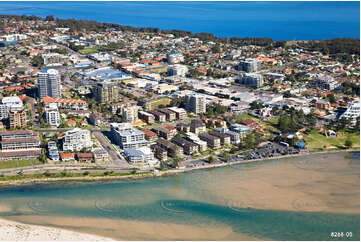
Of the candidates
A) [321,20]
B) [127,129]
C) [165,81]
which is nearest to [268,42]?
[165,81]

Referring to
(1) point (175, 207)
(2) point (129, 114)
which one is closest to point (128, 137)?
(2) point (129, 114)

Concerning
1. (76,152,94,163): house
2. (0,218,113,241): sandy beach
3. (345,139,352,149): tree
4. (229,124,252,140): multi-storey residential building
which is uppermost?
(229,124,252,140): multi-storey residential building

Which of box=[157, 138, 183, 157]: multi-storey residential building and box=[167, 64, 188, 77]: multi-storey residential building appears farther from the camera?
box=[167, 64, 188, 77]: multi-storey residential building

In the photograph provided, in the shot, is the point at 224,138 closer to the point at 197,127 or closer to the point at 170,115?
the point at 197,127

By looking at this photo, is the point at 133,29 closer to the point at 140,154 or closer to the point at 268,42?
the point at 268,42

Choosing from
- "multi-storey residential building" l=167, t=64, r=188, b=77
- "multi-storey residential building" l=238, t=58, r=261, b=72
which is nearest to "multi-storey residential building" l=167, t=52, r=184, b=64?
"multi-storey residential building" l=167, t=64, r=188, b=77

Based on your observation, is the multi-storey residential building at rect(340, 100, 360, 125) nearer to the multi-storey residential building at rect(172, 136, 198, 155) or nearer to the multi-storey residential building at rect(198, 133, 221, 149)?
the multi-storey residential building at rect(198, 133, 221, 149)

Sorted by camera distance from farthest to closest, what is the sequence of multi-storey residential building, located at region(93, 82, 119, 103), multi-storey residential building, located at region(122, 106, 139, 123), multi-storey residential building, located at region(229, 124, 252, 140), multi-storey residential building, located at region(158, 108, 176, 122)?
multi-storey residential building, located at region(93, 82, 119, 103) < multi-storey residential building, located at region(158, 108, 176, 122) < multi-storey residential building, located at region(122, 106, 139, 123) < multi-storey residential building, located at region(229, 124, 252, 140)

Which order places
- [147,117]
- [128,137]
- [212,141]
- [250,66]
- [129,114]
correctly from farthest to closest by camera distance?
[250,66]
[147,117]
[129,114]
[212,141]
[128,137]
